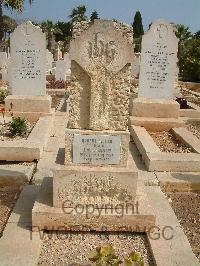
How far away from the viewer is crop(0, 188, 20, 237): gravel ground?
12.5 ft

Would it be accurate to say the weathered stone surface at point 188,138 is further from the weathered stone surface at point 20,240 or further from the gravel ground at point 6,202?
the weathered stone surface at point 20,240

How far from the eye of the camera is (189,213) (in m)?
4.15

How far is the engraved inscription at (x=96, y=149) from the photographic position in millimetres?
3727

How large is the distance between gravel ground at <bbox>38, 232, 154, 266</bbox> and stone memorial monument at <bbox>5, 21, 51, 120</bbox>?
192 inches

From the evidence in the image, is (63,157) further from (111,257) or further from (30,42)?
(30,42)

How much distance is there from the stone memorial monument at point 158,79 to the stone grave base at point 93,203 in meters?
4.09

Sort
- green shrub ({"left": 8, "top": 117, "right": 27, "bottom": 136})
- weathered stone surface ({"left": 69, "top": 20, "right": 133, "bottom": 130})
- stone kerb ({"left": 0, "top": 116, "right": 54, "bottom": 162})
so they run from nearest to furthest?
weathered stone surface ({"left": 69, "top": 20, "right": 133, "bottom": 130})
stone kerb ({"left": 0, "top": 116, "right": 54, "bottom": 162})
green shrub ({"left": 8, "top": 117, "right": 27, "bottom": 136})

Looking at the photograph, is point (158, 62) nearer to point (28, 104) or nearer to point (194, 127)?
point (194, 127)

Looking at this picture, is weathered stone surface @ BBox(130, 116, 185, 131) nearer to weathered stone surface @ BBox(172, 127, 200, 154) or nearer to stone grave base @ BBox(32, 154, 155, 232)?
weathered stone surface @ BBox(172, 127, 200, 154)

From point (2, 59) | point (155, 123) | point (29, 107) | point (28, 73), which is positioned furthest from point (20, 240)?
point (2, 59)

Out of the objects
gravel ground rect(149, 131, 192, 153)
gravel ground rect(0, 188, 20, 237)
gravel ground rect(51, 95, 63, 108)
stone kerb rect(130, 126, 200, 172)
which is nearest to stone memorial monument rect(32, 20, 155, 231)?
gravel ground rect(0, 188, 20, 237)

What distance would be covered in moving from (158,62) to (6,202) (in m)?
5.38

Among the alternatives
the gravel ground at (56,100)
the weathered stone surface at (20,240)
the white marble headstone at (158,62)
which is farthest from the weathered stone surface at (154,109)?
the weathered stone surface at (20,240)

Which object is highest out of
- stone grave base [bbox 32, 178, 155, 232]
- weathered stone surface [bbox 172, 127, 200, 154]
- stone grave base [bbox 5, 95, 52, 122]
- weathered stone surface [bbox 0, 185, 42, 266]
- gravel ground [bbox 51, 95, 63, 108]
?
stone grave base [bbox 5, 95, 52, 122]
